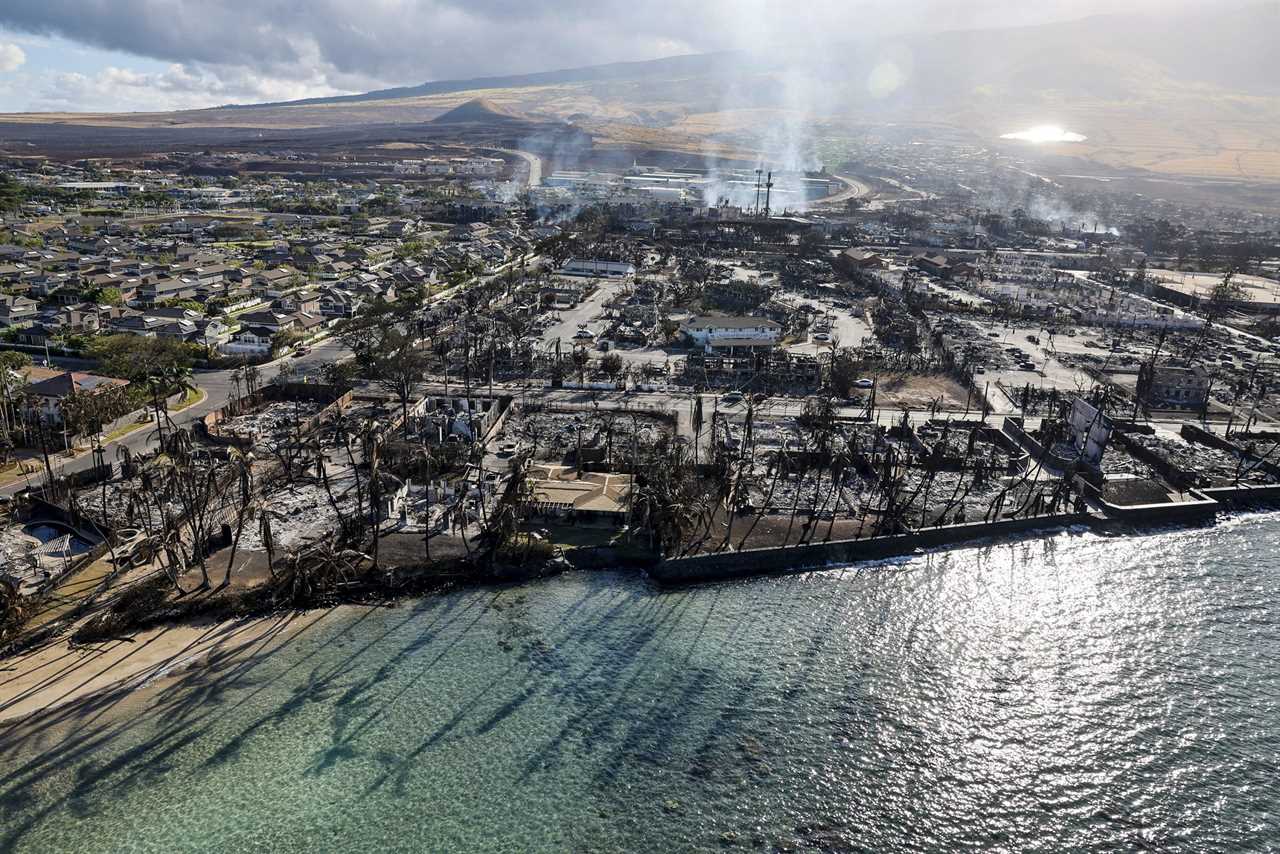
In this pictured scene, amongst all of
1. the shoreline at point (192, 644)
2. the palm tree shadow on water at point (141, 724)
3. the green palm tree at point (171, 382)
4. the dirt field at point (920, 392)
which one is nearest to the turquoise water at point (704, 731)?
the palm tree shadow on water at point (141, 724)

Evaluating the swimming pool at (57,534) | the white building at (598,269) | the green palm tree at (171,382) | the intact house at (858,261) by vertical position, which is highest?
the intact house at (858,261)

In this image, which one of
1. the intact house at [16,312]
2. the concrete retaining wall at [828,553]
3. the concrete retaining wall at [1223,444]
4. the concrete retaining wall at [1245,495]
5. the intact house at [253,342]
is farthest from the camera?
the intact house at [16,312]

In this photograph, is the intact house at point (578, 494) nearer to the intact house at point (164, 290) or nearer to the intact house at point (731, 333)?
the intact house at point (731, 333)

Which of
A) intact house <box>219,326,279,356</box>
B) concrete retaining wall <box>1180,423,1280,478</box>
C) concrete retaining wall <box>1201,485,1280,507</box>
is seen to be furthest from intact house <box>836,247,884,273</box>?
intact house <box>219,326,279,356</box>

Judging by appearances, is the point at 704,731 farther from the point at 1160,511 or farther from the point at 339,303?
the point at 339,303

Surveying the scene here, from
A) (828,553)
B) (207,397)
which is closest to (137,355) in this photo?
(207,397)

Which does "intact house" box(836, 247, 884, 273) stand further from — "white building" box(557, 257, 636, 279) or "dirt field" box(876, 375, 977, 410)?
"dirt field" box(876, 375, 977, 410)
